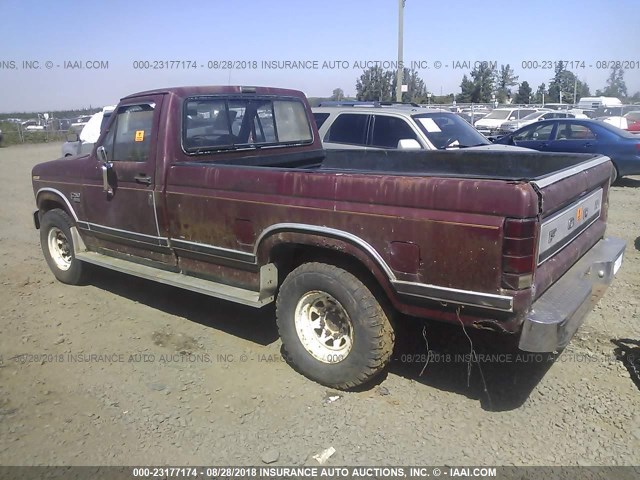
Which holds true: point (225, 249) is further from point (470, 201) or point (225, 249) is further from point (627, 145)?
point (627, 145)

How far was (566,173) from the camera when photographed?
338 cm

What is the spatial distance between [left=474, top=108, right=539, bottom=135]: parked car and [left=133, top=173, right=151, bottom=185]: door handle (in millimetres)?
19736

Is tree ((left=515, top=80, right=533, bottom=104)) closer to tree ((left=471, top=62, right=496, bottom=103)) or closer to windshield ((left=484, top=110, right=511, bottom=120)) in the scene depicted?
tree ((left=471, top=62, right=496, bottom=103))

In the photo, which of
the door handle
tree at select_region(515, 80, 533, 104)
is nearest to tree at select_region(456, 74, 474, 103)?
tree at select_region(515, 80, 533, 104)

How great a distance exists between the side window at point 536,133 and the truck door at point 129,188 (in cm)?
1054

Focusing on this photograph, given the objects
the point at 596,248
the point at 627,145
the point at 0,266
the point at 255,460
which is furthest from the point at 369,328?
the point at 627,145

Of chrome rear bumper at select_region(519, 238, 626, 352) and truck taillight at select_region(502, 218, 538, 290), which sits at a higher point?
truck taillight at select_region(502, 218, 538, 290)

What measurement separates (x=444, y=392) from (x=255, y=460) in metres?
1.41

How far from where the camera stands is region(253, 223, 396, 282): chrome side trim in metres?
3.28

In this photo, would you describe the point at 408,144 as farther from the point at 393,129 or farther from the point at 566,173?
the point at 566,173

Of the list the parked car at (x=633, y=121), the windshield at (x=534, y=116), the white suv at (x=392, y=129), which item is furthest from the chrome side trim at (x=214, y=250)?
the windshield at (x=534, y=116)

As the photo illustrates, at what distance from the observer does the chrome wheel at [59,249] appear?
19.9 ft

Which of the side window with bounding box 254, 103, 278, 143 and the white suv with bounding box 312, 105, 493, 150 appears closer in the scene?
the side window with bounding box 254, 103, 278, 143

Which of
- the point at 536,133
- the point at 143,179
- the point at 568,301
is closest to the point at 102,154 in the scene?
the point at 143,179
